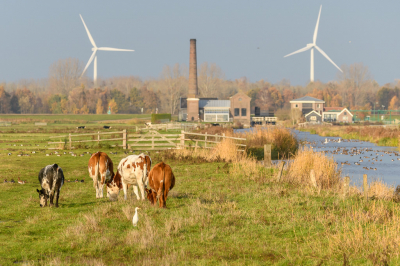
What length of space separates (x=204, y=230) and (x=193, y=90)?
3977 inches

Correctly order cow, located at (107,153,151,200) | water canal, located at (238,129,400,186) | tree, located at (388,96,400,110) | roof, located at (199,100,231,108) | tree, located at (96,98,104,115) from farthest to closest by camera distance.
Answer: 1. tree, located at (388,96,400,110)
2. tree, located at (96,98,104,115)
3. roof, located at (199,100,231,108)
4. water canal, located at (238,129,400,186)
5. cow, located at (107,153,151,200)

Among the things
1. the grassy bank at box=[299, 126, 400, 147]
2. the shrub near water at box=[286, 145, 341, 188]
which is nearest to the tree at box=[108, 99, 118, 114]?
the grassy bank at box=[299, 126, 400, 147]

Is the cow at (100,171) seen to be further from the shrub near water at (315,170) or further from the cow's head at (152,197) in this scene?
the shrub near water at (315,170)

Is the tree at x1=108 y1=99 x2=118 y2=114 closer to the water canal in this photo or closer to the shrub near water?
the water canal

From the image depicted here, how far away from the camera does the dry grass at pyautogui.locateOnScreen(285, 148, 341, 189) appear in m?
20.4

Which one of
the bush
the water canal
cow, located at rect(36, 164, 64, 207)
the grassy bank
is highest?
the bush

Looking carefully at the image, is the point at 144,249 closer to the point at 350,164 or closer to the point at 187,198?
the point at 187,198

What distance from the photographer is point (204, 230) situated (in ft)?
37.9

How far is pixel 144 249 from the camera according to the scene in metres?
10.2

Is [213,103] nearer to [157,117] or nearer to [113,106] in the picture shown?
[157,117]

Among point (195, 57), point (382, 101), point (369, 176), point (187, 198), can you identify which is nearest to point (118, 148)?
Result: point (369, 176)

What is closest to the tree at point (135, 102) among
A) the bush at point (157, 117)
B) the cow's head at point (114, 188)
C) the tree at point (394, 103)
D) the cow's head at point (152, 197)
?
the bush at point (157, 117)

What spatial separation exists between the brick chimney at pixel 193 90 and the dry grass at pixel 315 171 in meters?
87.4

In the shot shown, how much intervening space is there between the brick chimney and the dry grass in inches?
3441
